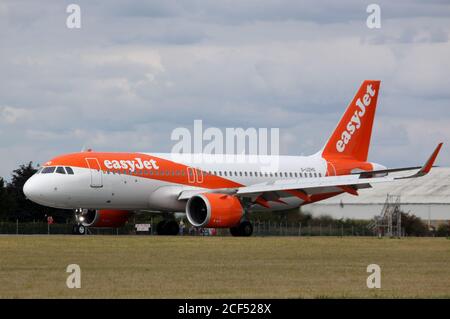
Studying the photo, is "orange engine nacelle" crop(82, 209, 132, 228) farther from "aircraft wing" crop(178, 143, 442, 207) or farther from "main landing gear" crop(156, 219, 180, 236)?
"aircraft wing" crop(178, 143, 442, 207)

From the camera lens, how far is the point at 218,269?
33750 millimetres

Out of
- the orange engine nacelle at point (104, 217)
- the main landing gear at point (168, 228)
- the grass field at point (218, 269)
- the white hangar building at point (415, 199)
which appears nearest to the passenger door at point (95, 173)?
the orange engine nacelle at point (104, 217)

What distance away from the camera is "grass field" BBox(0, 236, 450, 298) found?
26.7 metres

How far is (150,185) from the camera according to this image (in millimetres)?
59656

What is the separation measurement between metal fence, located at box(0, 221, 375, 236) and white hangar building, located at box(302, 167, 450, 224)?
17737mm

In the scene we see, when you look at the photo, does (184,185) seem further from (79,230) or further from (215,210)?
(79,230)

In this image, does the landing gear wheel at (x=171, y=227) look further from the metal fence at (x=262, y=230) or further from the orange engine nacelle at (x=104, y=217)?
the metal fence at (x=262, y=230)

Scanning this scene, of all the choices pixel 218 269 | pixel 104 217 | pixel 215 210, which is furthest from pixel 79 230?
pixel 218 269

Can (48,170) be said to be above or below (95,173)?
above

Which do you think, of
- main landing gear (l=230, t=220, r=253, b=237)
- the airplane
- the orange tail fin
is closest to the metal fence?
the airplane

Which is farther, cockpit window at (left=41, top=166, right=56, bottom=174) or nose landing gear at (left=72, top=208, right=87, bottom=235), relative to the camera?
nose landing gear at (left=72, top=208, right=87, bottom=235)

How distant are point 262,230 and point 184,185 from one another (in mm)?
8850
